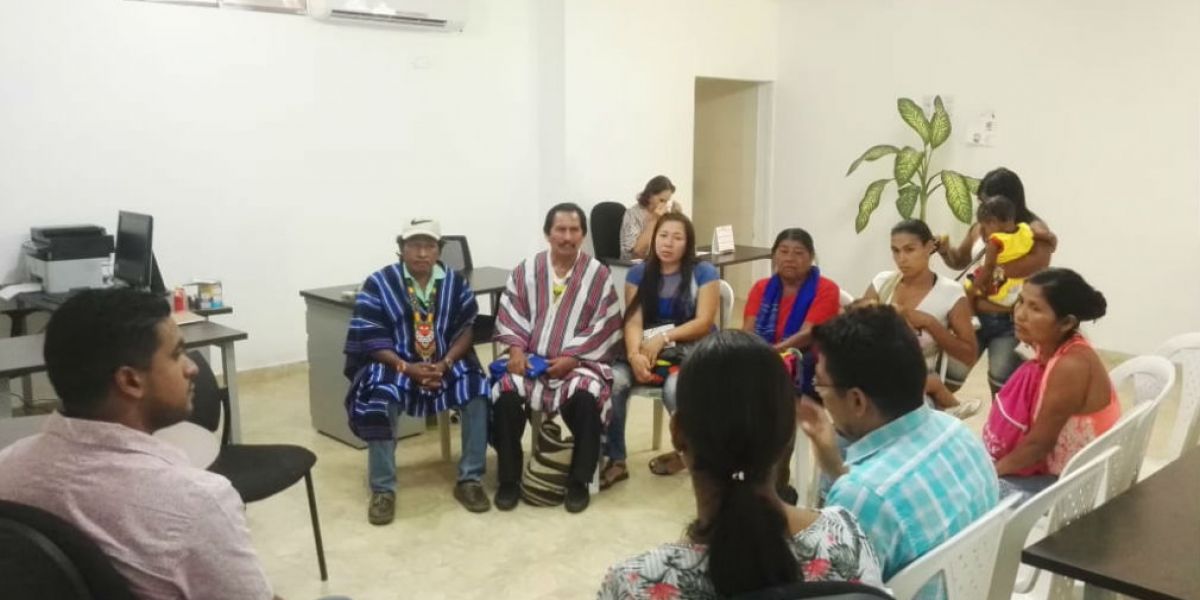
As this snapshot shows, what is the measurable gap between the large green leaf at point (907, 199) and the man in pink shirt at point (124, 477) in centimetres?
554

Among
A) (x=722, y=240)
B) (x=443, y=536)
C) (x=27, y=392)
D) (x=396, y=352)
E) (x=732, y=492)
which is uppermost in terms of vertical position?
(x=732, y=492)

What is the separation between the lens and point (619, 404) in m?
3.65

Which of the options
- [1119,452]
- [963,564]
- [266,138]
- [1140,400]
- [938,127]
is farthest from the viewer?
[938,127]

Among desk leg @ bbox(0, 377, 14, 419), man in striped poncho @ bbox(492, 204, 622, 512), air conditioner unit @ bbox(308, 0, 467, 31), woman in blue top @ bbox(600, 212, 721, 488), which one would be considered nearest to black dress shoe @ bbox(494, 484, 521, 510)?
man in striped poncho @ bbox(492, 204, 622, 512)

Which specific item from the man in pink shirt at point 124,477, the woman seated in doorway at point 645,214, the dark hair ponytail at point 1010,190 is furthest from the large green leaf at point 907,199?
the man in pink shirt at point 124,477

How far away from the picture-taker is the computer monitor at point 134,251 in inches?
159

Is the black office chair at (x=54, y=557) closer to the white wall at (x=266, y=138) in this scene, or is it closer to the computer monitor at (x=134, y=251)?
the computer monitor at (x=134, y=251)

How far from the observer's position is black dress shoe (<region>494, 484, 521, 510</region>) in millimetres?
3439

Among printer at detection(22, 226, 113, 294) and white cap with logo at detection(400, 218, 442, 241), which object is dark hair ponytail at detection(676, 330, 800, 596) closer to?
white cap with logo at detection(400, 218, 442, 241)

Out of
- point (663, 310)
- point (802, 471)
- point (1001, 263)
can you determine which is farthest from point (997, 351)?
point (663, 310)

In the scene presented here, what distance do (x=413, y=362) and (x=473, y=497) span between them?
542 millimetres

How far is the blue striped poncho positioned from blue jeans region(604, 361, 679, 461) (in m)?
0.50

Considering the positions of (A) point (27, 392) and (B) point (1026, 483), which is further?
(A) point (27, 392)

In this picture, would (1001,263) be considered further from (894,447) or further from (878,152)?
A: (878,152)
